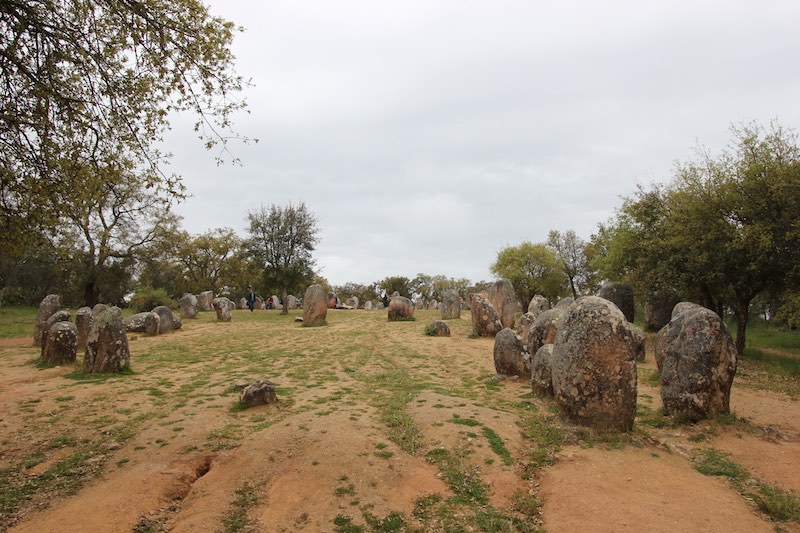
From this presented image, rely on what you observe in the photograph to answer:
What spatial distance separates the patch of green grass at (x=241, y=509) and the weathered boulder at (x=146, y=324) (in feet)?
61.7

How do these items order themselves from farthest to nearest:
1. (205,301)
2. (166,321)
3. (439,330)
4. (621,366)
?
(205,301)
(166,321)
(439,330)
(621,366)

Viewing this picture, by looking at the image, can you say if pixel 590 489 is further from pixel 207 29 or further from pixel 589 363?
pixel 207 29

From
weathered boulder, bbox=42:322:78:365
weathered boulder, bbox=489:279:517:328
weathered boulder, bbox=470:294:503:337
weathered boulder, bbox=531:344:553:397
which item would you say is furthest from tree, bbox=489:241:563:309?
weathered boulder, bbox=42:322:78:365

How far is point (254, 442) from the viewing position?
7.66 m

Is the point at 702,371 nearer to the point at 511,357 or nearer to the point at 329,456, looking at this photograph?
the point at 511,357

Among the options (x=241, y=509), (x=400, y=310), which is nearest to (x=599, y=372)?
(x=241, y=509)

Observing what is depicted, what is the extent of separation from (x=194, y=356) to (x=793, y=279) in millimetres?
20683

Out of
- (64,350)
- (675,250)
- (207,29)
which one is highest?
(207,29)

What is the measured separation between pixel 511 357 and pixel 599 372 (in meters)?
5.04

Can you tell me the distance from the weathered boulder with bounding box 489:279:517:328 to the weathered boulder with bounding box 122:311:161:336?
1742cm

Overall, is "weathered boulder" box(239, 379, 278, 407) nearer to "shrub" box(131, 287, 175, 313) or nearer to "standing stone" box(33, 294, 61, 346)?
"standing stone" box(33, 294, 61, 346)

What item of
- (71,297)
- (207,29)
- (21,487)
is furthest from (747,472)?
(71,297)

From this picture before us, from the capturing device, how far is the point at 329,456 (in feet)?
23.0

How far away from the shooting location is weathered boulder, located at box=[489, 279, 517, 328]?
25500 millimetres
